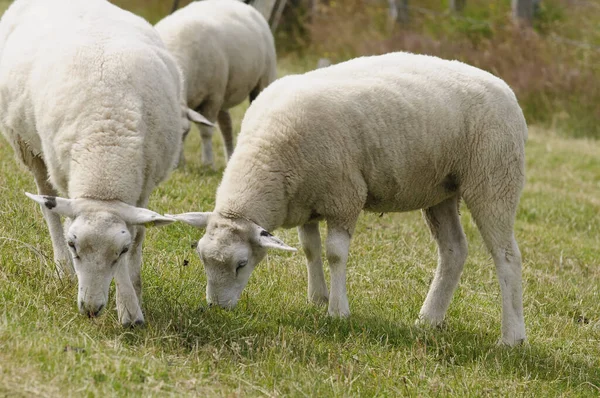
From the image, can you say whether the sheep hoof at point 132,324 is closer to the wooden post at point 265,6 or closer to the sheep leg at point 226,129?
the sheep leg at point 226,129

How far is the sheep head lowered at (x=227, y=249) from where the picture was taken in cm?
461

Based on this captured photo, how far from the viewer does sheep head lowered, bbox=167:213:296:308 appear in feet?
15.1

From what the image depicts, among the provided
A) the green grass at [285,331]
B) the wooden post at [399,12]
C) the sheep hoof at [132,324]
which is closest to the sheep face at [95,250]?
the green grass at [285,331]

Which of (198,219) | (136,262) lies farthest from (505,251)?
(136,262)

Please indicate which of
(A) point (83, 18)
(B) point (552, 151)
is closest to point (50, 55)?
(A) point (83, 18)

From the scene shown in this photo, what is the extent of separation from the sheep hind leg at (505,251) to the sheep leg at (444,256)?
33 cm

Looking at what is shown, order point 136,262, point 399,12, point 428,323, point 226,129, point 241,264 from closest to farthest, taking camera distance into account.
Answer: point 241,264, point 136,262, point 428,323, point 226,129, point 399,12

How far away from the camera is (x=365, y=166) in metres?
4.99

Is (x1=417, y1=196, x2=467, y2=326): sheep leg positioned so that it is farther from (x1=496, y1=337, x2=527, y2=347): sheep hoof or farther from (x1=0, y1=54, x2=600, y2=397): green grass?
(x1=496, y1=337, x2=527, y2=347): sheep hoof

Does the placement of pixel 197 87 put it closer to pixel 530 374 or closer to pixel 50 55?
pixel 50 55

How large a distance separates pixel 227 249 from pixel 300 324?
2.00 ft

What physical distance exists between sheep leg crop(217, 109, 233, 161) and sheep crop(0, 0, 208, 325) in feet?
13.5

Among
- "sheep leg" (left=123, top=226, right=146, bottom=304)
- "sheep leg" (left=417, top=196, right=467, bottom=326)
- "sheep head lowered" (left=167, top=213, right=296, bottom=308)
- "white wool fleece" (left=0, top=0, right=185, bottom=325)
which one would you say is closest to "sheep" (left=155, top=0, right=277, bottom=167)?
"white wool fleece" (left=0, top=0, right=185, bottom=325)

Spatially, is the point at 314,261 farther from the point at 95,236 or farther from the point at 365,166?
the point at 95,236
